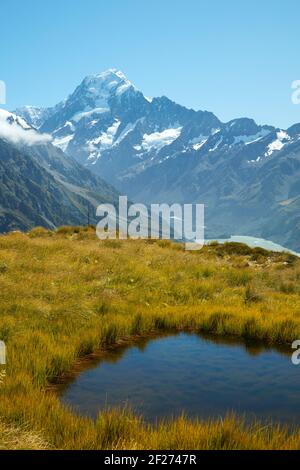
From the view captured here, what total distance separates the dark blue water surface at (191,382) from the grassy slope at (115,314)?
0.83 m

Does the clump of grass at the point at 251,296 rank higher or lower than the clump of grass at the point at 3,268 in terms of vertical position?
lower

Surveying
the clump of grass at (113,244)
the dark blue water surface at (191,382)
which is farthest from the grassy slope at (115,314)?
the dark blue water surface at (191,382)

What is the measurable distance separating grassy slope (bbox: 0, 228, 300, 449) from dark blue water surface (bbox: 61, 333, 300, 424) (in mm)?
826

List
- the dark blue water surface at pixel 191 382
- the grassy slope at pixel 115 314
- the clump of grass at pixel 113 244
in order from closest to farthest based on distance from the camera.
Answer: the grassy slope at pixel 115 314 < the dark blue water surface at pixel 191 382 < the clump of grass at pixel 113 244

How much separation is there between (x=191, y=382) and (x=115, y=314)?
6.52 metres

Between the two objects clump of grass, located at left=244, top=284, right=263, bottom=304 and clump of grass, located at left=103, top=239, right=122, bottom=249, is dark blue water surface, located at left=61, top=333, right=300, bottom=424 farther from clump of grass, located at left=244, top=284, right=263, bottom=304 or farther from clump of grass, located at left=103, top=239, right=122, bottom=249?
clump of grass, located at left=103, top=239, right=122, bottom=249

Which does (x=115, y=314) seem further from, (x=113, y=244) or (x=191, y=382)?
(x=113, y=244)

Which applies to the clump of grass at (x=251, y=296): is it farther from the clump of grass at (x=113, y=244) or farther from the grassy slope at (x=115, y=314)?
the clump of grass at (x=113, y=244)

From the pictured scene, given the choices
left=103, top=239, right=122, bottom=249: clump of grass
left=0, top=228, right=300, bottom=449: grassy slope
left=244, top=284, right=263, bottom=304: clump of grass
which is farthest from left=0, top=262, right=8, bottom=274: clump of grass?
left=103, top=239, right=122, bottom=249: clump of grass

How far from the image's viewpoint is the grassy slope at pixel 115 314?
9336 mm

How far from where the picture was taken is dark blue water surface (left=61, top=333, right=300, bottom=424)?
1138 centimetres

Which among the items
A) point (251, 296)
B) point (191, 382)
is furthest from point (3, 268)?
point (191, 382)
